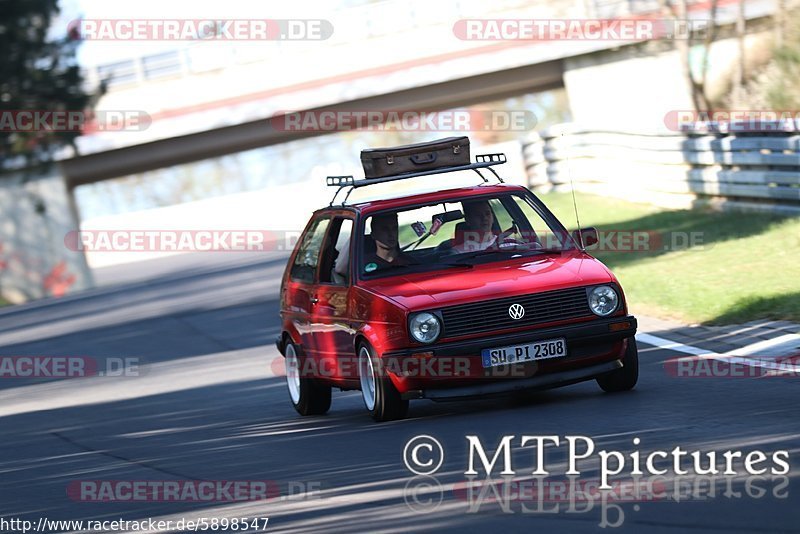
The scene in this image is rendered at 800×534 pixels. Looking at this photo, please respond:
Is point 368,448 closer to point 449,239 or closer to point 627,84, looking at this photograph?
point 449,239

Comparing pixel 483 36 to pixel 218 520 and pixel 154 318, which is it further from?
pixel 218 520

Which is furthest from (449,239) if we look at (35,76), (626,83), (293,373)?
(626,83)

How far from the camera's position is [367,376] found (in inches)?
431

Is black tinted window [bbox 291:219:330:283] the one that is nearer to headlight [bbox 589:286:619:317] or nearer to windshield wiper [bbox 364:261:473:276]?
windshield wiper [bbox 364:261:473:276]

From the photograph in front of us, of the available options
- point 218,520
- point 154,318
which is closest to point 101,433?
point 218,520

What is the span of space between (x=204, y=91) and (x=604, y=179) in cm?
1788

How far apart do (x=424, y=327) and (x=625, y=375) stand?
1.51 m

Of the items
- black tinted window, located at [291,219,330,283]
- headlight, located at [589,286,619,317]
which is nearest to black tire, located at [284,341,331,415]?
black tinted window, located at [291,219,330,283]

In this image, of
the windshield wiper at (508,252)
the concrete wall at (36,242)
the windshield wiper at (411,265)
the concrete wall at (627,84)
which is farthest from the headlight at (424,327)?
the concrete wall at (36,242)

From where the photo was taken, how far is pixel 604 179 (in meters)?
34.7

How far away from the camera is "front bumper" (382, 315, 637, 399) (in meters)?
10.2

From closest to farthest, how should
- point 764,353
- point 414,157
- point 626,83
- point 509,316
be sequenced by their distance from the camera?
point 509,316 < point 414,157 < point 764,353 < point 626,83

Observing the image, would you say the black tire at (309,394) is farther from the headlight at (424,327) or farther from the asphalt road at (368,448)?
the headlight at (424,327)

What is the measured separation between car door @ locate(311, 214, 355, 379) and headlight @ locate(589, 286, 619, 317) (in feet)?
5.73
